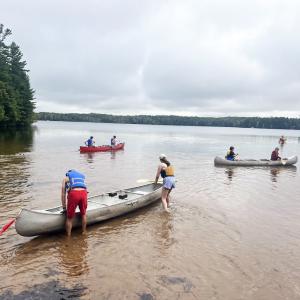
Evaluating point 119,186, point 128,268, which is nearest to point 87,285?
point 128,268

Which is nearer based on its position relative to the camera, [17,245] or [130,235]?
[17,245]

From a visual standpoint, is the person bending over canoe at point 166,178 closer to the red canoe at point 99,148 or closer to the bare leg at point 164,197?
the bare leg at point 164,197

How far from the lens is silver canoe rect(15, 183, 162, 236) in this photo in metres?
8.88

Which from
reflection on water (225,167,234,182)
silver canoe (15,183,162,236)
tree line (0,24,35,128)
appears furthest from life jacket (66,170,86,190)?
tree line (0,24,35,128)

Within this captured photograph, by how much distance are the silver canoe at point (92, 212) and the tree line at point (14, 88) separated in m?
42.9

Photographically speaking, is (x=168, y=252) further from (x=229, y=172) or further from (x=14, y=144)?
(x=14, y=144)

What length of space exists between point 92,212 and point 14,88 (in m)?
58.8

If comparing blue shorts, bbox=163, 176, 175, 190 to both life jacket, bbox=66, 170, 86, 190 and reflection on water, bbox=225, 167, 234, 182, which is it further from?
reflection on water, bbox=225, 167, 234, 182

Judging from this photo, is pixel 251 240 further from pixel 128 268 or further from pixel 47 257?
pixel 47 257

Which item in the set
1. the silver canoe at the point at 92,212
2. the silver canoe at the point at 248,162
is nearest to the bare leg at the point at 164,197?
the silver canoe at the point at 92,212

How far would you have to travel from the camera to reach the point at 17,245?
8883mm

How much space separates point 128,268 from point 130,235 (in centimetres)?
227

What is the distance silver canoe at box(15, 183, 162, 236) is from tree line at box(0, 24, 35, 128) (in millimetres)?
42872

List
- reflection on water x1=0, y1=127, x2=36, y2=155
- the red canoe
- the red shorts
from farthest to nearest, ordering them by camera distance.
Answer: the red canoe
reflection on water x1=0, y1=127, x2=36, y2=155
the red shorts
